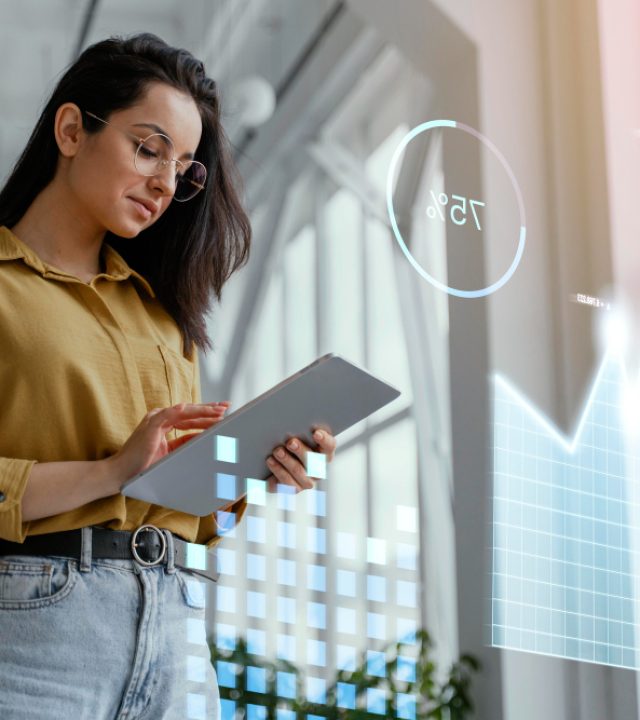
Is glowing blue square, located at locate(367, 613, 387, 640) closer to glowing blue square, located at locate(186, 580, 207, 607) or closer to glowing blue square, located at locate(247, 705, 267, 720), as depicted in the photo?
glowing blue square, located at locate(247, 705, 267, 720)

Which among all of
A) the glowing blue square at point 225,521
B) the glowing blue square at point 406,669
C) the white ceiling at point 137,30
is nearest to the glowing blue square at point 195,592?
the glowing blue square at point 225,521

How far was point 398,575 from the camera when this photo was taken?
154 cm

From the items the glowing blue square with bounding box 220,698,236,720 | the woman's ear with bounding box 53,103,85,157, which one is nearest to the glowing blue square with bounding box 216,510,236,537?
the glowing blue square with bounding box 220,698,236,720

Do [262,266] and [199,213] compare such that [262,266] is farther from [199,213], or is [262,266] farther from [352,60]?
[352,60]

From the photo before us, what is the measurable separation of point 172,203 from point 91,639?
513mm

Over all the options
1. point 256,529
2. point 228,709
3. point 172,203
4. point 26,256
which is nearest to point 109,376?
point 26,256

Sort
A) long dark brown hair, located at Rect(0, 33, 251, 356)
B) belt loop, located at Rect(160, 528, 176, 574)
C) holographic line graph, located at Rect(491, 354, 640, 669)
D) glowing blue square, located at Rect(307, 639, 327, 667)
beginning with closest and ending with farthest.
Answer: belt loop, located at Rect(160, 528, 176, 574) < long dark brown hair, located at Rect(0, 33, 251, 356) < glowing blue square, located at Rect(307, 639, 327, 667) < holographic line graph, located at Rect(491, 354, 640, 669)

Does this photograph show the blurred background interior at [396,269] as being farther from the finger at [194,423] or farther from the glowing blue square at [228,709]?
the finger at [194,423]

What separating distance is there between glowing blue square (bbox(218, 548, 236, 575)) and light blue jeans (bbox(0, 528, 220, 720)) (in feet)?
0.70

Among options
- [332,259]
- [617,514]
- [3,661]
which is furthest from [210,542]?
[617,514]

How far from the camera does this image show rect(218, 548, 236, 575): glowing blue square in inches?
53.5

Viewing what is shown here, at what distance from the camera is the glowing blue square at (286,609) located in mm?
1426

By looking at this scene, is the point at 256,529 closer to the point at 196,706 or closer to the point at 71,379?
the point at 196,706

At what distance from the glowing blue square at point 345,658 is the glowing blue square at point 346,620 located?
2 cm
